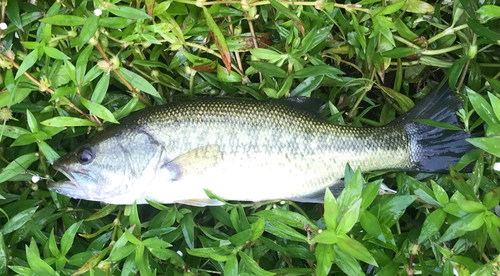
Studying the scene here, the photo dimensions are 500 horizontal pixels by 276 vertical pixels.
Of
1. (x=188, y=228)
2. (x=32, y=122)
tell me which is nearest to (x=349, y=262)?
(x=188, y=228)

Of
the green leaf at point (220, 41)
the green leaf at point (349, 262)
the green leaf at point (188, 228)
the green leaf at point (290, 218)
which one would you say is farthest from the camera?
the green leaf at point (188, 228)

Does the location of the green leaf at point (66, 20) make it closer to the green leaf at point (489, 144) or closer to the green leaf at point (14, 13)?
the green leaf at point (14, 13)

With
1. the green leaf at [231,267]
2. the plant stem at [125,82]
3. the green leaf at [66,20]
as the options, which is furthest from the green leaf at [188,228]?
the green leaf at [66,20]

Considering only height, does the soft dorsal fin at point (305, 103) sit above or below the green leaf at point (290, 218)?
above

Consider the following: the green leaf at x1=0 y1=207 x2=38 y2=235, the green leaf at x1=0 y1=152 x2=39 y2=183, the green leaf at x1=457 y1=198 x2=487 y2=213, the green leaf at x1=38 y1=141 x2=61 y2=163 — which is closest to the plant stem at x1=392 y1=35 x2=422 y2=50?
the green leaf at x1=457 y1=198 x2=487 y2=213

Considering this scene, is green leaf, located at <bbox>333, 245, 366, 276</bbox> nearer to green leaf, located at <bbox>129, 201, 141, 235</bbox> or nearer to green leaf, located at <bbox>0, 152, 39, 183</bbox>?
green leaf, located at <bbox>129, 201, 141, 235</bbox>

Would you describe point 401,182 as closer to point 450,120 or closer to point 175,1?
point 450,120

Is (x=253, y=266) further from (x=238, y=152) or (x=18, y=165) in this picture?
(x=18, y=165)

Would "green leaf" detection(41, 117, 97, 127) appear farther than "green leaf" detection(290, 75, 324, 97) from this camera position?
No
